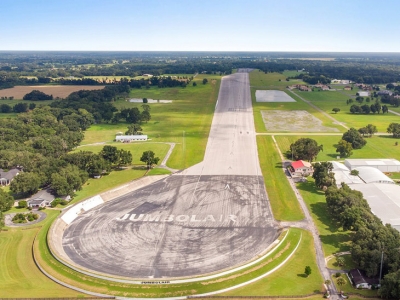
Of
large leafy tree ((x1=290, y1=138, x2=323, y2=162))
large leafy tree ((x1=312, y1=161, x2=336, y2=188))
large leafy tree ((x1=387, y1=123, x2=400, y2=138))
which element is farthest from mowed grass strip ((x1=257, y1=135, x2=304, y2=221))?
large leafy tree ((x1=387, y1=123, x2=400, y2=138))

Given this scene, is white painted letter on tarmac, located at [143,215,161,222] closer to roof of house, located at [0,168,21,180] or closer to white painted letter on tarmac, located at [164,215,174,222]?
white painted letter on tarmac, located at [164,215,174,222]

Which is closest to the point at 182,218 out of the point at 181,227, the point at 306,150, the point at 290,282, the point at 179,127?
the point at 181,227

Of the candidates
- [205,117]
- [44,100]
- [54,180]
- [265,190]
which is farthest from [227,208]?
[44,100]

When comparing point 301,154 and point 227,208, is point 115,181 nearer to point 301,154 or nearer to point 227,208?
point 227,208

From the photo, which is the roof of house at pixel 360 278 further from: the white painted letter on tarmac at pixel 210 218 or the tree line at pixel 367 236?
the white painted letter on tarmac at pixel 210 218

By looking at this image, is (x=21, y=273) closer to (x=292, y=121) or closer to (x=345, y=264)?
(x=345, y=264)

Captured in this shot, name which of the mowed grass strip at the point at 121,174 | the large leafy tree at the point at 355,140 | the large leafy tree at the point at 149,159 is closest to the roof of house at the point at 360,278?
the mowed grass strip at the point at 121,174
